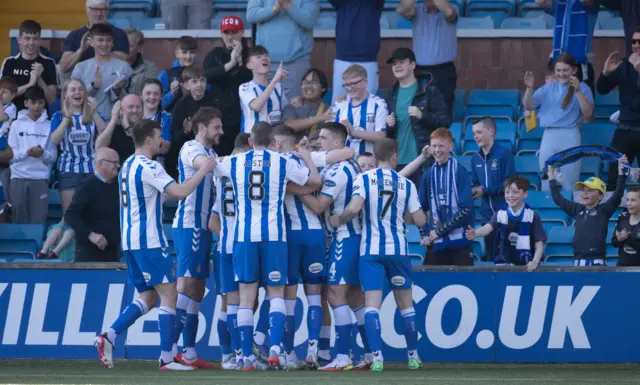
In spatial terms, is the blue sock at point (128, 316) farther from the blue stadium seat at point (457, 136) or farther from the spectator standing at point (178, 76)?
the blue stadium seat at point (457, 136)

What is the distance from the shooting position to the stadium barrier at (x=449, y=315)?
1045 centimetres

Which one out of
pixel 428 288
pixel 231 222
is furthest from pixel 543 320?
pixel 231 222

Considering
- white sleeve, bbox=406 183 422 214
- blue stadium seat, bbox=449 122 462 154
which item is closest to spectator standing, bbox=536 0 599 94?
blue stadium seat, bbox=449 122 462 154

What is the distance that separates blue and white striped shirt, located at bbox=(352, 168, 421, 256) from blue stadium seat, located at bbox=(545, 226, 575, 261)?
2841mm

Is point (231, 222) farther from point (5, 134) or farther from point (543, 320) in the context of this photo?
point (5, 134)

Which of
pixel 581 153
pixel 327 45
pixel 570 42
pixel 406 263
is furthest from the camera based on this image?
pixel 327 45

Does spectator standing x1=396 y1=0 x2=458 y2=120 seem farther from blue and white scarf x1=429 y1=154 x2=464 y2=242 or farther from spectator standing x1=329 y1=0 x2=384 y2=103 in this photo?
blue and white scarf x1=429 y1=154 x2=464 y2=242

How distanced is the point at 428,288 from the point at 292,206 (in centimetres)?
158

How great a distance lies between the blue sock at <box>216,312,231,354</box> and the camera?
992 cm

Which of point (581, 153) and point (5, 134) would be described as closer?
point (581, 153)

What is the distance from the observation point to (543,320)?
10508mm

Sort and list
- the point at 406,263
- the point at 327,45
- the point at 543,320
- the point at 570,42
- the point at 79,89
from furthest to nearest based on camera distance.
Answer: the point at 327,45 < the point at 570,42 < the point at 79,89 < the point at 543,320 < the point at 406,263

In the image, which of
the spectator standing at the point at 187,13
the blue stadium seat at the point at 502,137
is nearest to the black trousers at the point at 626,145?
the blue stadium seat at the point at 502,137

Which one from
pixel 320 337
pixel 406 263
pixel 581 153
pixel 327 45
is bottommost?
pixel 320 337
